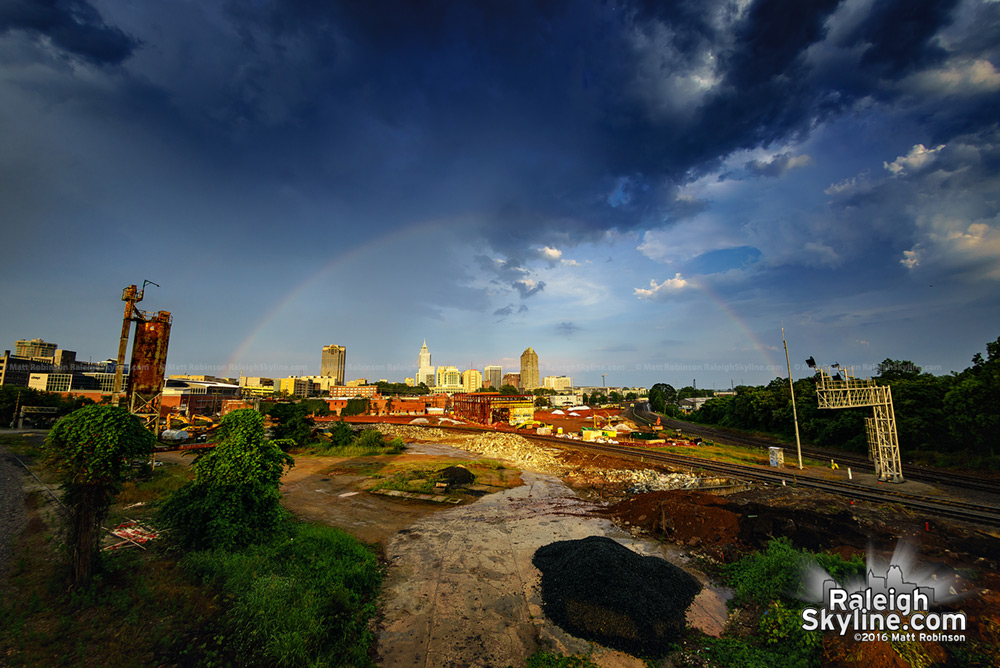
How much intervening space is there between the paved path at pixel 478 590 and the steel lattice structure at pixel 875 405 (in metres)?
18.2

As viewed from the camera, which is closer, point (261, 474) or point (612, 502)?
point (261, 474)

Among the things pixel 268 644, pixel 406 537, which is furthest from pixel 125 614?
pixel 406 537

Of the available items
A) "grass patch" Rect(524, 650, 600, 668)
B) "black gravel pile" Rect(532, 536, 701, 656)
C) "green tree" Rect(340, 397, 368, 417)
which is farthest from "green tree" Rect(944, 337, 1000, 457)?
"green tree" Rect(340, 397, 368, 417)

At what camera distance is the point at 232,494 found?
11188mm

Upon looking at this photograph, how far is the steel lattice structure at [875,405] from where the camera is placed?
885 inches

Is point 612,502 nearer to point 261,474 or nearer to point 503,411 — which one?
point 261,474

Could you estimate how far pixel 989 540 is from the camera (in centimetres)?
1290

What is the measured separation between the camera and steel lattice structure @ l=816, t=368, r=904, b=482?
22469 mm

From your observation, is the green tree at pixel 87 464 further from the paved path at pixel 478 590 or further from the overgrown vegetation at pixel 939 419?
the overgrown vegetation at pixel 939 419

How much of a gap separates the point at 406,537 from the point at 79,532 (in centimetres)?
1037

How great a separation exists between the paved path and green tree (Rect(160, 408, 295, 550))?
476cm

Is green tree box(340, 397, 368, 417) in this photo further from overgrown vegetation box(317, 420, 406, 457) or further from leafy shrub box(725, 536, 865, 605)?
leafy shrub box(725, 536, 865, 605)

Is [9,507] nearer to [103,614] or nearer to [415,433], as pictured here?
[103,614]

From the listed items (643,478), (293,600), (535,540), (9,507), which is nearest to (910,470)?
(643,478)
